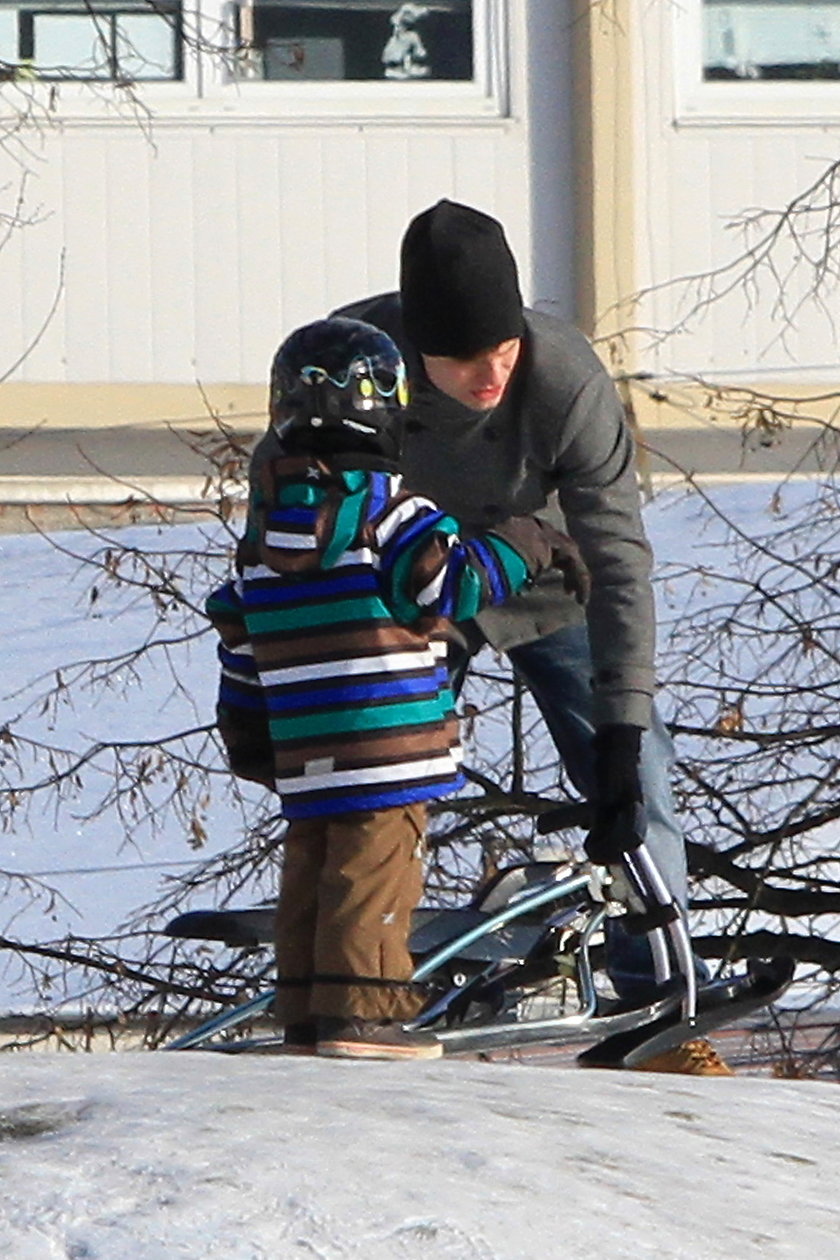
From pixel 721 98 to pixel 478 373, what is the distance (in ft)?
19.0

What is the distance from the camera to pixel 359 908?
3.71m

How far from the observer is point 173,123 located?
919 cm

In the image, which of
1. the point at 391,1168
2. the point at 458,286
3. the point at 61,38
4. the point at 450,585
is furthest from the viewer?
the point at 61,38

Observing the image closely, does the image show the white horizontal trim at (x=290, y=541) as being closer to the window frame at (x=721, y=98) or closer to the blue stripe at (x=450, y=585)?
the blue stripe at (x=450, y=585)

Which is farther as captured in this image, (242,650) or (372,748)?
(242,650)

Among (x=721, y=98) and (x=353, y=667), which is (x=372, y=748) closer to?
(x=353, y=667)

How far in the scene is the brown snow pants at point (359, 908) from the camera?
3.70m

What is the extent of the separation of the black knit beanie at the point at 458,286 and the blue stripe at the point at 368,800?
730 mm

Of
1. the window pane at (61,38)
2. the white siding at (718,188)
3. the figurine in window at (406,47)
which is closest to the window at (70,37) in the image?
the window pane at (61,38)

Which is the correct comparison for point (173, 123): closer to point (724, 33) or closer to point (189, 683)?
point (724, 33)

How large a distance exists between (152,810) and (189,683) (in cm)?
49

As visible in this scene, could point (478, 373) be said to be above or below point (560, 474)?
above

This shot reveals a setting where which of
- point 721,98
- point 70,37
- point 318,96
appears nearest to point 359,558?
point 318,96

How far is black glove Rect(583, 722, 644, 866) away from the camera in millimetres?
3959
